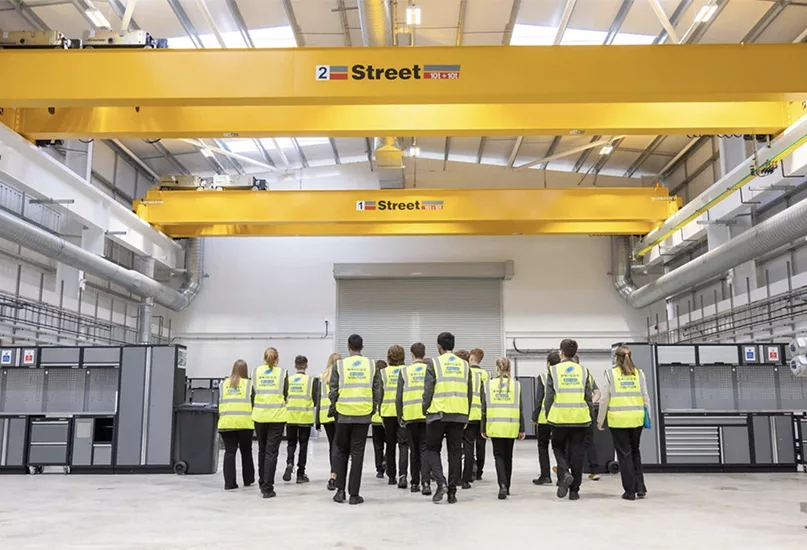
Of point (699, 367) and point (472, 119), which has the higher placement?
point (472, 119)

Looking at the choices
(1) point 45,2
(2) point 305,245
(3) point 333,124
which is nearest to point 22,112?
(1) point 45,2

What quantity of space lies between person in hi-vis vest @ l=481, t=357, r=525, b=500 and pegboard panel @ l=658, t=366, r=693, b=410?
156 inches

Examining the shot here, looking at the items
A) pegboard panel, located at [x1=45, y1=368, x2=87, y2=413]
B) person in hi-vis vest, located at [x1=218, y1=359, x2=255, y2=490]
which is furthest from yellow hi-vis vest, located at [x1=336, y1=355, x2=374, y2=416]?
pegboard panel, located at [x1=45, y1=368, x2=87, y2=413]

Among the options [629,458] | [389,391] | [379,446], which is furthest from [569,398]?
[379,446]

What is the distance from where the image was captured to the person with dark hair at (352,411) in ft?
24.2

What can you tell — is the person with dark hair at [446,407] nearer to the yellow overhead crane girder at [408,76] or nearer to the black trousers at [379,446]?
the black trousers at [379,446]

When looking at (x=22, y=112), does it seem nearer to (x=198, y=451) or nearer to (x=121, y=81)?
(x=121, y=81)

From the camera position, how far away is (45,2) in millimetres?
12422

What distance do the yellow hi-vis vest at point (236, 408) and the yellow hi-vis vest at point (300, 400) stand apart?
2.53 ft

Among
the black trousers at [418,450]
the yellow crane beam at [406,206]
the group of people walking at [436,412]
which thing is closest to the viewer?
the group of people walking at [436,412]

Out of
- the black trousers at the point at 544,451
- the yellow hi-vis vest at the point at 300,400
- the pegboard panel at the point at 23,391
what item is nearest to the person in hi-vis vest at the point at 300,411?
the yellow hi-vis vest at the point at 300,400

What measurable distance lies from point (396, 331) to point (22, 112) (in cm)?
1224

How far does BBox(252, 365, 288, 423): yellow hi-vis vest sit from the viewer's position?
27.2 ft

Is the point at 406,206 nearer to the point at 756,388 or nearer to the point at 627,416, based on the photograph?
the point at 756,388
